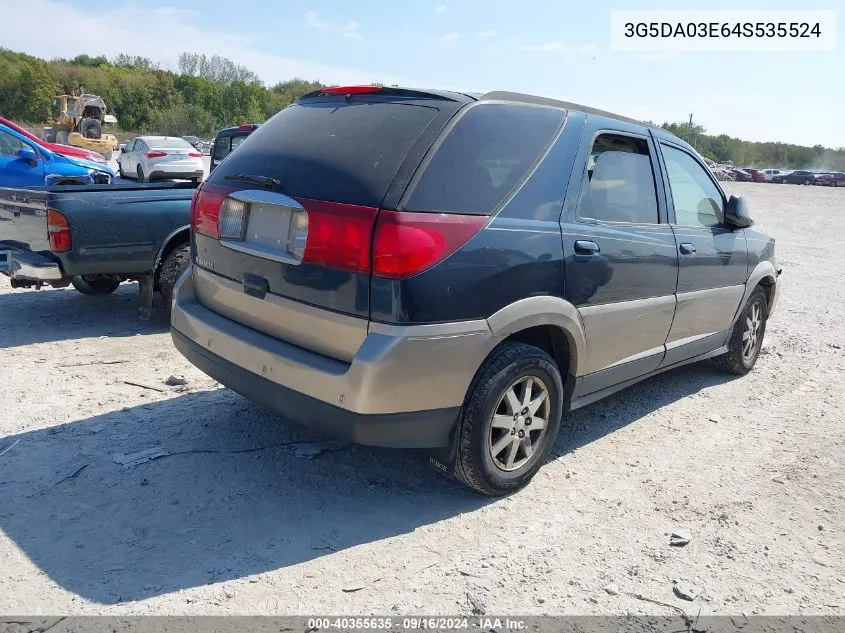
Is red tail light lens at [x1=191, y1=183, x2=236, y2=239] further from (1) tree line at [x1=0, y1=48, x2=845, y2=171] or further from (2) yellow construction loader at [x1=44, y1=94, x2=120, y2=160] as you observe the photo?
(1) tree line at [x1=0, y1=48, x2=845, y2=171]

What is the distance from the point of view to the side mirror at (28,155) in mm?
11359

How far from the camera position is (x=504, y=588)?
2.79 metres

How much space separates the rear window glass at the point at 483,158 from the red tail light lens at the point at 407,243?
0.23 ft

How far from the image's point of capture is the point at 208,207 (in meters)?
3.63

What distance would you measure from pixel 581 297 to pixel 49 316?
17.2 ft

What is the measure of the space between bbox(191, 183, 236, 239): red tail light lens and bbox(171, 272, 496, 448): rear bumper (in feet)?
2.12

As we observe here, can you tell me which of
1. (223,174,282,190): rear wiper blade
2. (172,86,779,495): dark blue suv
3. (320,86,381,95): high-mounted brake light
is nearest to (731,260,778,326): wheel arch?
(172,86,779,495): dark blue suv

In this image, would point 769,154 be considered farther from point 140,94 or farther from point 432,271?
point 432,271

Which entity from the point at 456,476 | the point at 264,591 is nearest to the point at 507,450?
the point at 456,476

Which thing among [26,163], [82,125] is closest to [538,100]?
[26,163]

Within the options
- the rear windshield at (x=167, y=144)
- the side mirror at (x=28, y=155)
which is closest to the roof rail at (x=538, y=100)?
the side mirror at (x=28, y=155)

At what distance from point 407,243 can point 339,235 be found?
0.30 metres

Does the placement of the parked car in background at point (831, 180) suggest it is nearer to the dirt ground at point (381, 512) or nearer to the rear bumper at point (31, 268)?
the dirt ground at point (381, 512)

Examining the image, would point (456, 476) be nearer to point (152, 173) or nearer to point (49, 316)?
point (49, 316)
